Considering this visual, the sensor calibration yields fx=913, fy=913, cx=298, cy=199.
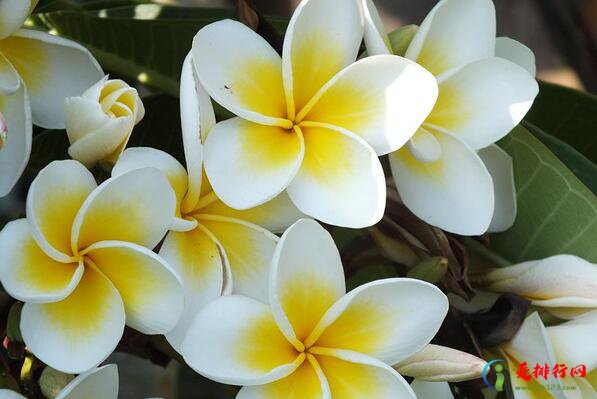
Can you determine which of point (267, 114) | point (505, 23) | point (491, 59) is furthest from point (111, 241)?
point (505, 23)

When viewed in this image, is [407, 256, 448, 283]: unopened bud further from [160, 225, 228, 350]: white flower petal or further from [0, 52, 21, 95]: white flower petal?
[0, 52, 21, 95]: white flower petal

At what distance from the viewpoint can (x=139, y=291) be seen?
52 cm

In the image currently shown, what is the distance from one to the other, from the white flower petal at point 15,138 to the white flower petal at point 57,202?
56mm

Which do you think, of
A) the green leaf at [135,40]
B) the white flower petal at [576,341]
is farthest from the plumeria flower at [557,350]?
the green leaf at [135,40]

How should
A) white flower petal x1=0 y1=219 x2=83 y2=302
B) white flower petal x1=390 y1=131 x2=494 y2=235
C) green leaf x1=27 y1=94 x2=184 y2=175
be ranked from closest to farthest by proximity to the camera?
white flower petal x1=0 y1=219 x2=83 y2=302 → white flower petal x1=390 y1=131 x2=494 y2=235 → green leaf x1=27 y1=94 x2=184 y2=175

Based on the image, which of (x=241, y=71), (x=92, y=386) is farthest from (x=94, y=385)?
(x=241, y=71)

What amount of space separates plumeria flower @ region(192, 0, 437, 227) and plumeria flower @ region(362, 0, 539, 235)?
3 cm

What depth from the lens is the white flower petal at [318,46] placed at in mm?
570

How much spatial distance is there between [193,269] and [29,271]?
0.09m

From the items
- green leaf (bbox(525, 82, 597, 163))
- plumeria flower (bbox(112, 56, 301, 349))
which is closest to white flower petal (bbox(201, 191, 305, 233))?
plumeria flower (bbox(112, 56, 301, 349))

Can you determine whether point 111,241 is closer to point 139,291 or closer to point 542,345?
point 139,291

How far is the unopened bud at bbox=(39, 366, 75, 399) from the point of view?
1.69 ft

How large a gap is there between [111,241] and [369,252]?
19cm

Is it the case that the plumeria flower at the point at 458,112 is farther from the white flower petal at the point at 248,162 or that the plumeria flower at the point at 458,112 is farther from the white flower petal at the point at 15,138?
the white flower petal at the point at 15,138
